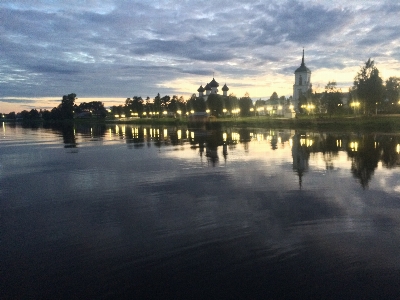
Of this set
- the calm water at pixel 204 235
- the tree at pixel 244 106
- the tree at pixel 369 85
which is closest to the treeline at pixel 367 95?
the tree at pixel 369 85

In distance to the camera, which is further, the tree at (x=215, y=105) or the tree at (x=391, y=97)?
the tree at (x=215, y=105)

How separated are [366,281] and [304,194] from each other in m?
7.14

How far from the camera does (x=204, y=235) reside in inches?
392

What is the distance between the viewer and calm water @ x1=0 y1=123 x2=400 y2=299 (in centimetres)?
730

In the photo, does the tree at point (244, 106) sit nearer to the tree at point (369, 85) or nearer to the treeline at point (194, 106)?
the treeline at point (194, 106)

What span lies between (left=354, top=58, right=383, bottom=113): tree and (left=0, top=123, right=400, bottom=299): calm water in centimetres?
5008

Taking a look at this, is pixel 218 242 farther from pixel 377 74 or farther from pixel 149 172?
pixel 377 74

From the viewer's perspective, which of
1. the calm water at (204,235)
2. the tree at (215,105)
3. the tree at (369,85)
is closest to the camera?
the calm water at (204,235)

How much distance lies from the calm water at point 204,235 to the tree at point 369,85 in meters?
50.1

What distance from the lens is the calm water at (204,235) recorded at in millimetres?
7297

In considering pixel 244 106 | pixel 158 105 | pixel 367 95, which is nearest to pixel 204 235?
pixel 367 95

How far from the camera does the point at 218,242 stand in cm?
943

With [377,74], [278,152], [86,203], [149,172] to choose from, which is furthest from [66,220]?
[377,74]

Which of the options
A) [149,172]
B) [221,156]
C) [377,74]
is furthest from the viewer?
[377,74]
